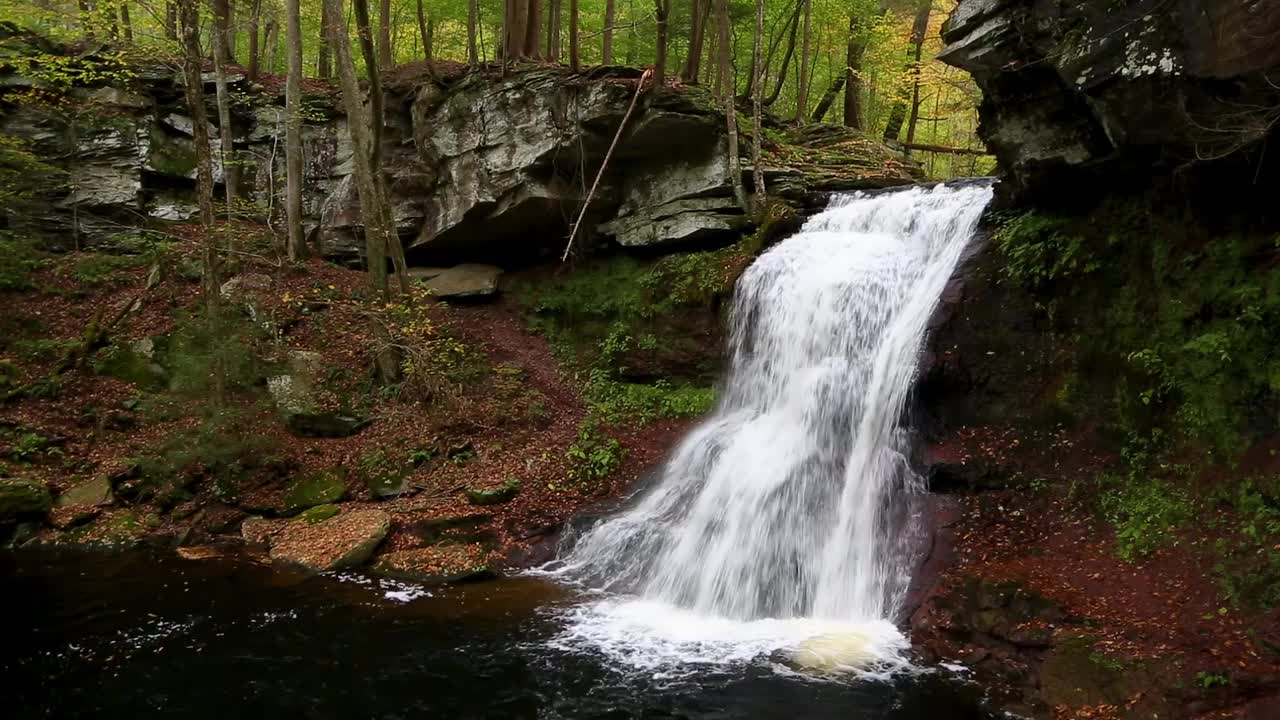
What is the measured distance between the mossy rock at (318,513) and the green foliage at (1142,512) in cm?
1050

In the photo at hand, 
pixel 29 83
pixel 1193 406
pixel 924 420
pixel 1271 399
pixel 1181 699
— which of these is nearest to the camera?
pixel 1181 699

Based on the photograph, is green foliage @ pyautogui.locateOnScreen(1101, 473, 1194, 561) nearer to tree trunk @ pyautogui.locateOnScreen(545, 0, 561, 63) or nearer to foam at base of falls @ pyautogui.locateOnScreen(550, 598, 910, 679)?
foam at base of falls @ pyautogui.locateOnScreen(550, 598, 910, 679)

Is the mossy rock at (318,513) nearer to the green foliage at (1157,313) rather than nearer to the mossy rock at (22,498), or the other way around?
the mossy rock at (22,498)

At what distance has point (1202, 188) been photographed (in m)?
8.34

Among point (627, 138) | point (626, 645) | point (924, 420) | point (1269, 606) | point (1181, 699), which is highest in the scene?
point (627, 138)

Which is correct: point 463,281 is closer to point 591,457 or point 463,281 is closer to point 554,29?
point 591,457

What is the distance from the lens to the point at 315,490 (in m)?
11.5

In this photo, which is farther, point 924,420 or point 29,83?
point 29,83

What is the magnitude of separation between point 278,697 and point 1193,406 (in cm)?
1001

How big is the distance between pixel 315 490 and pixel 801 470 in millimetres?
7705

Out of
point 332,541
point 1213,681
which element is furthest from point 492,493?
point 1213,681

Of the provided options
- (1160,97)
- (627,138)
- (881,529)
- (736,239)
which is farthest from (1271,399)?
(627,138)

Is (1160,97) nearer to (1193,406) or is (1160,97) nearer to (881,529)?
(1193,406)

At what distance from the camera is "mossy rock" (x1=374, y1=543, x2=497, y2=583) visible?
9.58m
